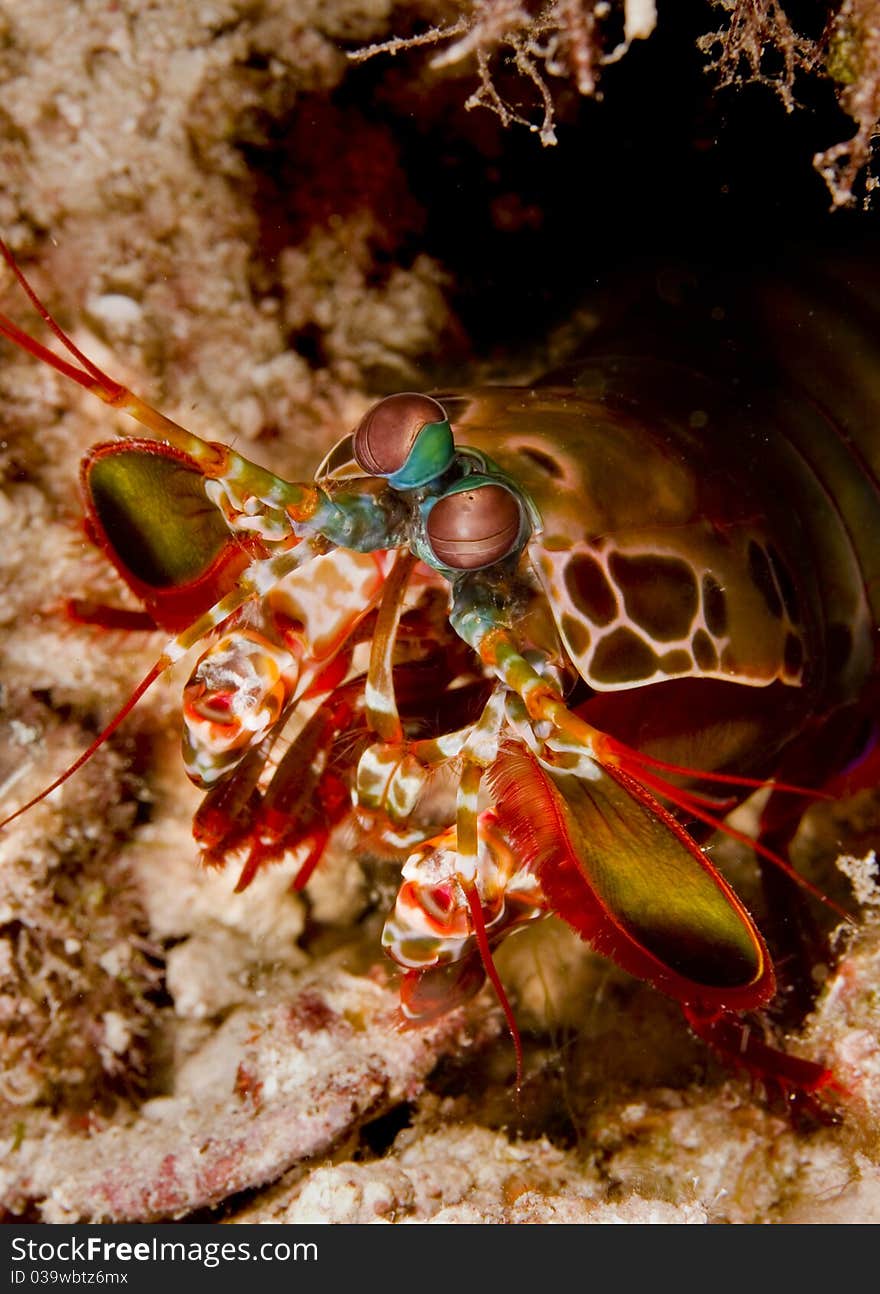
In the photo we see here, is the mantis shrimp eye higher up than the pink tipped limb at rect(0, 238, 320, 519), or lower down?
higher up

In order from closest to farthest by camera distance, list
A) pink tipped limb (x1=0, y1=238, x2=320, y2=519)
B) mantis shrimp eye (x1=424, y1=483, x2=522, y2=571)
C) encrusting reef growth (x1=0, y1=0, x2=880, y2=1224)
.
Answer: pink tipped limb (x1=0, y1=238, x2=320, y2=519), mantis shrimp eye (x1=424, y1=483, x2=522, y2=571), encrusting reef growth (x1=0, y1=0, x2=880, y2=1224)

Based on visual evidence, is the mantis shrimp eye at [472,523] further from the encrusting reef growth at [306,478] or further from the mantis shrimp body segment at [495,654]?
the encrusting reef growth at [306,478]

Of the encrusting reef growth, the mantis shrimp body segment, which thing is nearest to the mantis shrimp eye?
the mantis shrimp body segment

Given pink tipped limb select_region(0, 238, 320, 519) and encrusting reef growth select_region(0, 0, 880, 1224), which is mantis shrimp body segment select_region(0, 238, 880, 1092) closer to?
pink tipped limb select_region(0, 238, 320, 519)

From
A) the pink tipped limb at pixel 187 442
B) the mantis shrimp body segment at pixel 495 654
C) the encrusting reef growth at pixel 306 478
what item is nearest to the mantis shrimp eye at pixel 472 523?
the mantis shrimp body segment at pixel 495 654

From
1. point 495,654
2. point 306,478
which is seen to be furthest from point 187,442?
point 306,478

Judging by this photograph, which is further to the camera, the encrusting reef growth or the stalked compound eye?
the encrusting reef growth
